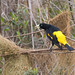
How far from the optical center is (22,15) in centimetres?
502

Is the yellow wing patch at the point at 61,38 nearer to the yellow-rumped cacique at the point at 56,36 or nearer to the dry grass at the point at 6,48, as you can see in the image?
the yellow-rumped cacique at the point at 56,36

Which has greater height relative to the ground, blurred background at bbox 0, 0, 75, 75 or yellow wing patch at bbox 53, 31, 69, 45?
blurred background at bbox 0, 0, 75, 75

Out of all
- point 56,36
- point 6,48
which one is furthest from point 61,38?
point 6,48

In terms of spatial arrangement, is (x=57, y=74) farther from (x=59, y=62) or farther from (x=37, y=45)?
(x=37, y=45)

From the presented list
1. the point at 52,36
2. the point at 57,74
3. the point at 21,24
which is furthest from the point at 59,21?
the point at 21,24

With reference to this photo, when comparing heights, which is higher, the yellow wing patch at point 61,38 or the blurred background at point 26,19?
the blurred background at point 26,19

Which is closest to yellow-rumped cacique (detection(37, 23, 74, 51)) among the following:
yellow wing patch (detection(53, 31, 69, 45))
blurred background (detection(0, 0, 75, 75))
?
yellow wing patch (detection(53, 31, 69, 45))

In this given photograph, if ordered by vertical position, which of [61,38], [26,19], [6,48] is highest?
[26,19]

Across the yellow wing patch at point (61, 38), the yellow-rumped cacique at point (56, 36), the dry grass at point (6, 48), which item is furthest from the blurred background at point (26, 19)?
the dry grass at point (6, 48)

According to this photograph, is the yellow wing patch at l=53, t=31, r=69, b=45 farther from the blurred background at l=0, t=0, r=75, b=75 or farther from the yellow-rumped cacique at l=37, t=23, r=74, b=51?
the blurred background at l=0, t=0, r=75, b=75

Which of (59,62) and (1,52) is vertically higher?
(1,52)

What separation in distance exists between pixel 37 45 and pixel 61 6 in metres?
1.58

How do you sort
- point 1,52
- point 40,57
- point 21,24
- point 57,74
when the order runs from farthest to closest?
point 21,24 → point 57,74 → point 40,57 → point 1,52

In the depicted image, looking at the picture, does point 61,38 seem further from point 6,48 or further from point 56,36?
point 6,48
